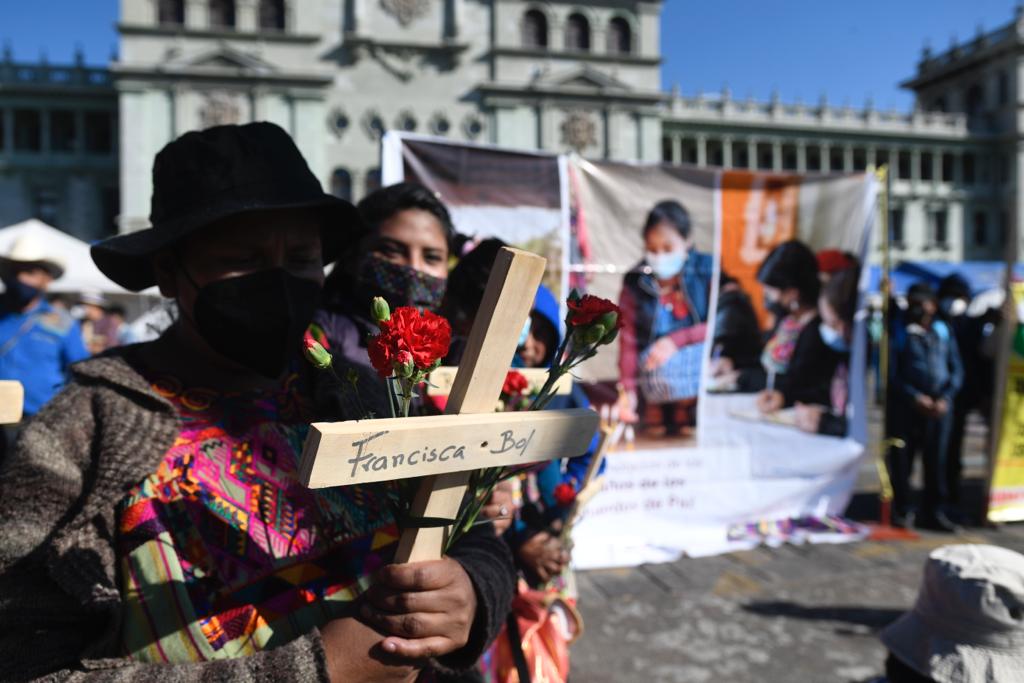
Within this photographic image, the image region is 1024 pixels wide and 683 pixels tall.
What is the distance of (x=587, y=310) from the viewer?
3.10 feet

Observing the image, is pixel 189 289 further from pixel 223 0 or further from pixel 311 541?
pixel 223 0

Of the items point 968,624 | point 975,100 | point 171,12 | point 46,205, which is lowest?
point 968,624

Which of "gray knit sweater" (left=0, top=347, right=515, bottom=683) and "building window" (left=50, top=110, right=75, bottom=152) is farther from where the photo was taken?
"building window" (left=50, top=110, right=75, bottom=152)

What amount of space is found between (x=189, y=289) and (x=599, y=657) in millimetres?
2795

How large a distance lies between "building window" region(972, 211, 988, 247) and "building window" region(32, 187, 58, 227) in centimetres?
5031

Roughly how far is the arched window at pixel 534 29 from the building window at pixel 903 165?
25856 millimetres

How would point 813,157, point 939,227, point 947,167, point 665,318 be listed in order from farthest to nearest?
point 947,167, point 939,227, point 813,157, point 665,318

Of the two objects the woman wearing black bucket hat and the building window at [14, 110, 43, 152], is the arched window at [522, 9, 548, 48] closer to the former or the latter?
the building window at [14, 110, 43, 152]

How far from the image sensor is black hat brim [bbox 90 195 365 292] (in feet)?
3.85

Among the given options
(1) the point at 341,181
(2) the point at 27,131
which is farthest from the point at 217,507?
(2) the point at 27,131

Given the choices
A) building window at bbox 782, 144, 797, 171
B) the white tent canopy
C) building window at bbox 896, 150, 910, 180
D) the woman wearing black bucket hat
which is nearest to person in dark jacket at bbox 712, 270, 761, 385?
the woman wearing black bucket hat

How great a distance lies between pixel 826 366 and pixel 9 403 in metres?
5.15

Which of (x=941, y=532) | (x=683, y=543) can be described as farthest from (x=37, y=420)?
(x=941, y=532)

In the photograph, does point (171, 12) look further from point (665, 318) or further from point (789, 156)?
point (789, 156)
